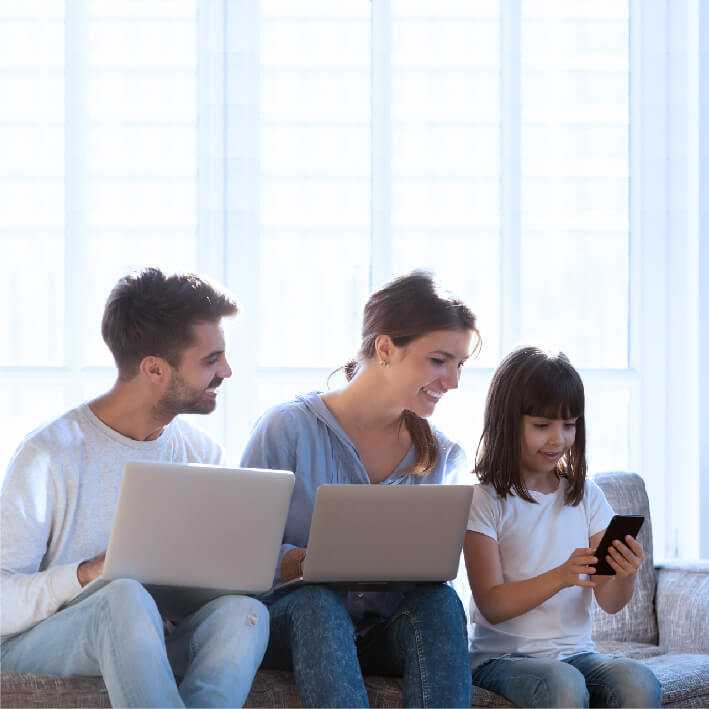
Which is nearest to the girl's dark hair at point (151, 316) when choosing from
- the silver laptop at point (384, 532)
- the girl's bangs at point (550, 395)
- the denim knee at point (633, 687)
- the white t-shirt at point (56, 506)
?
the white t-shirt at point (56, 506)

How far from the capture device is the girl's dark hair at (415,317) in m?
2.20

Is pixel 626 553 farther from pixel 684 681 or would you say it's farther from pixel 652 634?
pixel 652 634

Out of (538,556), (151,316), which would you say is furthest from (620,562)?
(151,316)

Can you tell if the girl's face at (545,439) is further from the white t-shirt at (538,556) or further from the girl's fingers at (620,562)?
the girl's fingers at (620,562)

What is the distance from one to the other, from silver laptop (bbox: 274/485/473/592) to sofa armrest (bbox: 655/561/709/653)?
93 cm

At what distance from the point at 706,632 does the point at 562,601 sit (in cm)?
59

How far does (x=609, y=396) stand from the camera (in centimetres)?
364

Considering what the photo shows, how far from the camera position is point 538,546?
84.5 inches

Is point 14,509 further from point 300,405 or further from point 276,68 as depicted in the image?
point 276,68

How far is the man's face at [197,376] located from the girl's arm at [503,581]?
0.63 m

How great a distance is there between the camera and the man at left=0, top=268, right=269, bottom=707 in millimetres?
1637

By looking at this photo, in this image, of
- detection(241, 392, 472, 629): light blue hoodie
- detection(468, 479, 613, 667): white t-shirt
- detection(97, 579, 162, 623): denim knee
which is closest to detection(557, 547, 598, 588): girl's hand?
detection(468, 479, 613, 667): white t-shirt

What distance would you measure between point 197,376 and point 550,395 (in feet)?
2.50

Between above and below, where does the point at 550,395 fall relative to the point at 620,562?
above
